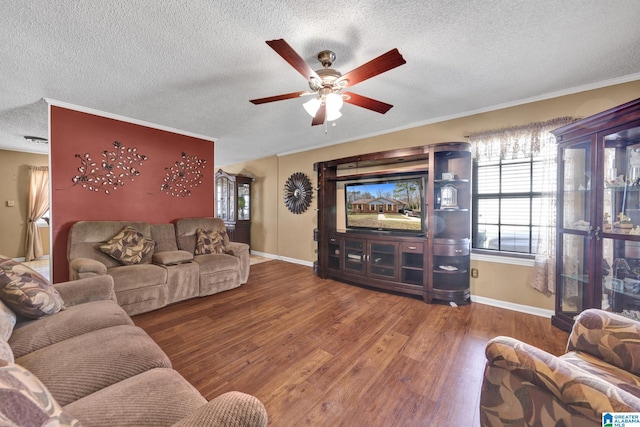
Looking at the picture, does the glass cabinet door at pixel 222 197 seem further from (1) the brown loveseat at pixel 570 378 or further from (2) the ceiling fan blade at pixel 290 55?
(1) the brown loveseat at pixel 570 378

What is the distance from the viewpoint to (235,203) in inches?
222

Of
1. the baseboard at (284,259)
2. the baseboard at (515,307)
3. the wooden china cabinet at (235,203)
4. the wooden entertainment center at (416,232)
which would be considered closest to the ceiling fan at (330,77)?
the wooden entertainment center at (416,232)

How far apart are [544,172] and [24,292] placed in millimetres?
4381

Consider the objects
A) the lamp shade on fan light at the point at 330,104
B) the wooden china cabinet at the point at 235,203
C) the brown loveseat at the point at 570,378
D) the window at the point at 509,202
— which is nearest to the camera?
the brown loveseat at the point at 570,378

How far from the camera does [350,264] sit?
3.70 meters

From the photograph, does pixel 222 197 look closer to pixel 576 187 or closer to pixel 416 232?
pixel 416 232

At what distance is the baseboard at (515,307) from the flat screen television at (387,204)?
1082mm

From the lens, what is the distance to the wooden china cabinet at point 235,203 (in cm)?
564

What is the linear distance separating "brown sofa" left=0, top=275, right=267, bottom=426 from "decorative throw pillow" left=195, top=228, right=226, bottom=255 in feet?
6.42

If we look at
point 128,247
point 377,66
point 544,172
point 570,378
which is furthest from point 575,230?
point 128,247

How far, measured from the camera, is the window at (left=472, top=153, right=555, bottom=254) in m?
2.71

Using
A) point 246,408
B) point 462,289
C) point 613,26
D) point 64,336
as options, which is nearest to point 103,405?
point 246,408

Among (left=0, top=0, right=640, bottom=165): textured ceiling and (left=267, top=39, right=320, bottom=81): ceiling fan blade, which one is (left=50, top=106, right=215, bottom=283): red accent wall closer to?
(left=0, top=0, right=640, bottom=165): textured ceiling

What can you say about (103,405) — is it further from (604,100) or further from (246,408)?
(604,100)
